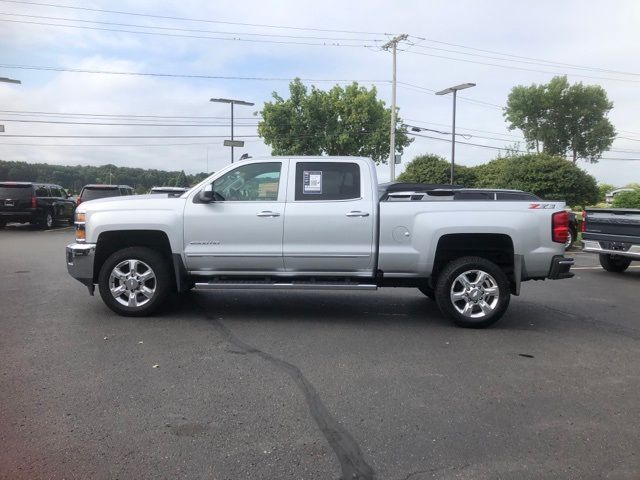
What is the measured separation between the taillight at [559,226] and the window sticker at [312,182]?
2763mm

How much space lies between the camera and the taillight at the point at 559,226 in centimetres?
645

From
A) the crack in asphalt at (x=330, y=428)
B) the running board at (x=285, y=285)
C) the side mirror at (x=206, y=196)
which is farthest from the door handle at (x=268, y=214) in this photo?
the crack in asphalt at (x=330, y=428)

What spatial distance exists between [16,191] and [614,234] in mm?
19984

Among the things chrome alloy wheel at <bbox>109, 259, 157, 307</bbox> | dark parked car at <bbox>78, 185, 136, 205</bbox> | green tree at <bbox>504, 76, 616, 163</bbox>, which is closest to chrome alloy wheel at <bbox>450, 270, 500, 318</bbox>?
chrome alloy wheel at <bbox>109, 259, 157, 307</bbox>

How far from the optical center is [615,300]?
28.4 ft

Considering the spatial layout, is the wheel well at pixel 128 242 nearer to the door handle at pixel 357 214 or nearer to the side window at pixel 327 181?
the side window at pixel 327 181

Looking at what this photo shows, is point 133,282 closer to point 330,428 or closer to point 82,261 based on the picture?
point 82,261

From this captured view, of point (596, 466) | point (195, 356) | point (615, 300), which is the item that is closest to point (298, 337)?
point (195, 356)

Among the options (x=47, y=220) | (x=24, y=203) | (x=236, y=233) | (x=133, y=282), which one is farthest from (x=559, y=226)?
(x=47, y=220)

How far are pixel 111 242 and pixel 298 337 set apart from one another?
106 inches

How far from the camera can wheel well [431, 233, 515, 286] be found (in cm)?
656

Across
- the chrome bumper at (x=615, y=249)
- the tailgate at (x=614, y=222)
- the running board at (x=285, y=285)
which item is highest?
the tailgate at (x=614, y=222)

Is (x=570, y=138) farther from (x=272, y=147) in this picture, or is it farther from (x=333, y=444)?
(x=333, y=444)

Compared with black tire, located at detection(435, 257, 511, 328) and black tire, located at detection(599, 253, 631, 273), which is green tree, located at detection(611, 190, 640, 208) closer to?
black tire, located at detection(599, 253, 631, 273)
